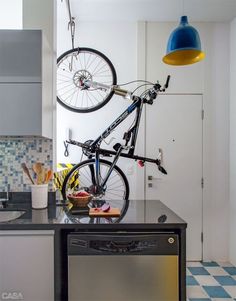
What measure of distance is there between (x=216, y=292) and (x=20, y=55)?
2.80m

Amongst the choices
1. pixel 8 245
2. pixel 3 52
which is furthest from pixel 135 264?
pixel 3 52

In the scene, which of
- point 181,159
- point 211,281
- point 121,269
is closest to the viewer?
point 121,269

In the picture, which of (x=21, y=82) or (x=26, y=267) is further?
(x=21, y=82)

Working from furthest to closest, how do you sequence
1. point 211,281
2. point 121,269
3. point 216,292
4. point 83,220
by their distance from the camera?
point 211,281 → point 216,292 → point 83,220 → point 121,269

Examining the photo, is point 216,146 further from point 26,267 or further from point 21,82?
point 26,267

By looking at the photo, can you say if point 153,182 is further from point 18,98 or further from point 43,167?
point 18,98

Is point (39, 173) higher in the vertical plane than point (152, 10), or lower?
lower

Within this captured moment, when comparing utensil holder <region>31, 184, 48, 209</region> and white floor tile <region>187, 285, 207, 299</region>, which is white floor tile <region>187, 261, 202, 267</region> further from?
utensil holder <region>31, 184, 48, 209</region>

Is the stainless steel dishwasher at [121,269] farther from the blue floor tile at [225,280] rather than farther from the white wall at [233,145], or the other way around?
the white wall at [233,145]

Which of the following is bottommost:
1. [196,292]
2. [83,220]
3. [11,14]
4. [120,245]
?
[196,292]

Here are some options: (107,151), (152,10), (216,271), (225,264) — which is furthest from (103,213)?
(152,10)

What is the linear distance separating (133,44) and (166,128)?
1.14 meters

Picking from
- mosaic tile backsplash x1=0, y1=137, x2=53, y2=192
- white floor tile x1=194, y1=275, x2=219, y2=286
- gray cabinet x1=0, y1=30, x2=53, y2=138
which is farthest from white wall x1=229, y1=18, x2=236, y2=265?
gray cabinet x1=0, y1=30, x2=53, y2=138

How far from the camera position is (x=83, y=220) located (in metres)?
1.69
